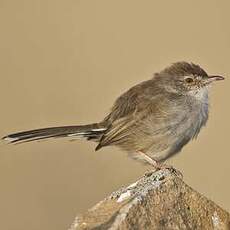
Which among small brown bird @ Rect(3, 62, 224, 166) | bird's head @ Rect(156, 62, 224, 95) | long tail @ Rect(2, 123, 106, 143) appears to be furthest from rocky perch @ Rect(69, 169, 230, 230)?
bird's head @ Rect(156, 62, 224, 95)

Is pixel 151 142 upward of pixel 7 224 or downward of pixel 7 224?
upward

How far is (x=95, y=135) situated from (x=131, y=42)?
271 inches

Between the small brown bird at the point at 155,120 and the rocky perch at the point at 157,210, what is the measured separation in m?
1.86

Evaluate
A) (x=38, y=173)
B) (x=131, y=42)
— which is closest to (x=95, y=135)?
(x=38, y=173)

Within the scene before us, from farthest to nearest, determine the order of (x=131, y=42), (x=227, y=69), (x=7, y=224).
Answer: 1. (x=131, y=42)
2. (x=227, y=69)
3. (x=7, y=224)

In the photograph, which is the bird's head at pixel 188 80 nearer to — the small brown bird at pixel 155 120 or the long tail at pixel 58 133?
the small brown bird at pixel 155 120

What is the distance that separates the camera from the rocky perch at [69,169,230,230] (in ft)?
14.2

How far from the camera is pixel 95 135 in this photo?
762cm

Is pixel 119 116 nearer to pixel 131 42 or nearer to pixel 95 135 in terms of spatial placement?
pixel 95 135

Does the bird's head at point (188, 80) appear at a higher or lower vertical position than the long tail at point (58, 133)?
higher

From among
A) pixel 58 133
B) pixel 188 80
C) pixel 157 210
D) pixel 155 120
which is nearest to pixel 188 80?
pixel 188 80

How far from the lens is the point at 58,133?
740 cm

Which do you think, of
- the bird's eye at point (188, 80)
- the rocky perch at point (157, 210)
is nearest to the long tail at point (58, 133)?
Answer: the bird's eye at point (188, 80)

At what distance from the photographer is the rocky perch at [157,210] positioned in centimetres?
432
